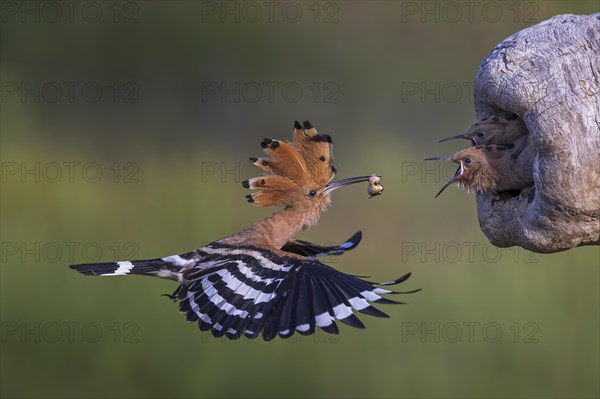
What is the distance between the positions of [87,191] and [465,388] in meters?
2.05

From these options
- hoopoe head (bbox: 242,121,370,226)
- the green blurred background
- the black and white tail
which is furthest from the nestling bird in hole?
the green blurred background

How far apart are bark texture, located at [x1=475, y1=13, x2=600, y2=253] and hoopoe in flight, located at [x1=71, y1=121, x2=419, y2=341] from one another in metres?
0.49

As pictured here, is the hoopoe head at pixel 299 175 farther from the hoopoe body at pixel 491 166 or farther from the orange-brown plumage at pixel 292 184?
the hoopoe body at pixel 491 166

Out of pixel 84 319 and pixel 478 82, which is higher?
pixel 478 82

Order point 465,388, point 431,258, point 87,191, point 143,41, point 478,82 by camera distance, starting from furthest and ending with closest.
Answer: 1. point 143,41
2. point 87,191
3. point 431,258
4. point 465,388
5. point 478,82

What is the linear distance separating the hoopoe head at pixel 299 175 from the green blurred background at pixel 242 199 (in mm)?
1807

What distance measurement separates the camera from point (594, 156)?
242cm

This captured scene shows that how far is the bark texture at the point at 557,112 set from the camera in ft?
7.97

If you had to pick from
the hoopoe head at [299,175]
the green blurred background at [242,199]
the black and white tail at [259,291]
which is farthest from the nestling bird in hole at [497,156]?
the green blurred background at [242,199]

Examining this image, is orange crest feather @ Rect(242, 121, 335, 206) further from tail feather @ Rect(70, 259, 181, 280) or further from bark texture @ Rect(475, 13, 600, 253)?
bark texture @ Rect(475, 13, 600, 253)

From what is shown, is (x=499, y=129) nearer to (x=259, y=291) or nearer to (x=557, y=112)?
(x=557, y=112)

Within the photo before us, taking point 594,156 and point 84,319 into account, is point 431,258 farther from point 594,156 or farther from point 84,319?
point 594,156

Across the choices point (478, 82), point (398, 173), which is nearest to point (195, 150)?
point (398, 173)

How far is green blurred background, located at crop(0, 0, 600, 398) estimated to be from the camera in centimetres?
517
